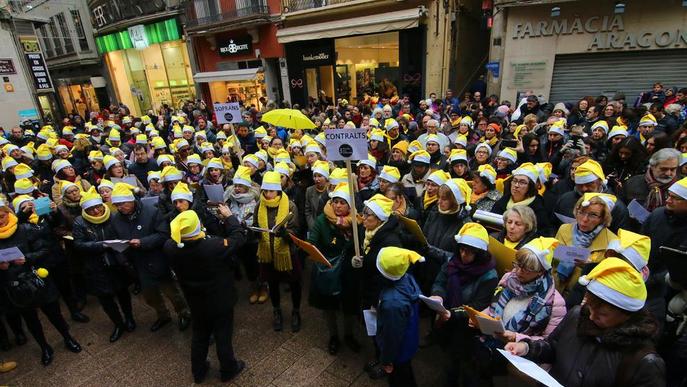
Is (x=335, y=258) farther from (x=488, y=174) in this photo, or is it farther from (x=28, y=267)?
(x=28, y=267)

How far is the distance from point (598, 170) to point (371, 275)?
2727 mm

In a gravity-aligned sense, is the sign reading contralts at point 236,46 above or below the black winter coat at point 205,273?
above

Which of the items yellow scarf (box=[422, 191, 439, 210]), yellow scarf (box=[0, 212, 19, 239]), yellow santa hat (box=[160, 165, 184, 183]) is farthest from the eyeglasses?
yellow scarf (box=[0, 212, 19, 239])

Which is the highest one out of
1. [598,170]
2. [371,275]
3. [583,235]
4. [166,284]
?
[598,170]

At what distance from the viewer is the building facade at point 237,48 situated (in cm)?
1805

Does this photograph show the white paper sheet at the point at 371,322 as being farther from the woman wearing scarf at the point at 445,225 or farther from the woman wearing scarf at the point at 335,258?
the woman wearing scarf at the point at 445,225

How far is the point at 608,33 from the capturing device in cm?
1056

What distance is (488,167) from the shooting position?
14.8ft

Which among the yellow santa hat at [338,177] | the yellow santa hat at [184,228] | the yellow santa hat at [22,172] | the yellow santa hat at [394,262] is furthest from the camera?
the yellow santa hat at [22,172]

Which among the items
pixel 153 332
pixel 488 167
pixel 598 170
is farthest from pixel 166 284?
pixel 598 170

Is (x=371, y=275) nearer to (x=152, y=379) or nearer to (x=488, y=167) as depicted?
(x=488, y=167)

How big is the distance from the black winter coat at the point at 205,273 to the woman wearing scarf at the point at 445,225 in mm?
1979

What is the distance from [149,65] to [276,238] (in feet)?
87.6

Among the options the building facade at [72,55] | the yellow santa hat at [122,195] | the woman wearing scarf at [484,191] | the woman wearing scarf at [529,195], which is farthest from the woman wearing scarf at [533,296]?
the building facade at [72,55]
